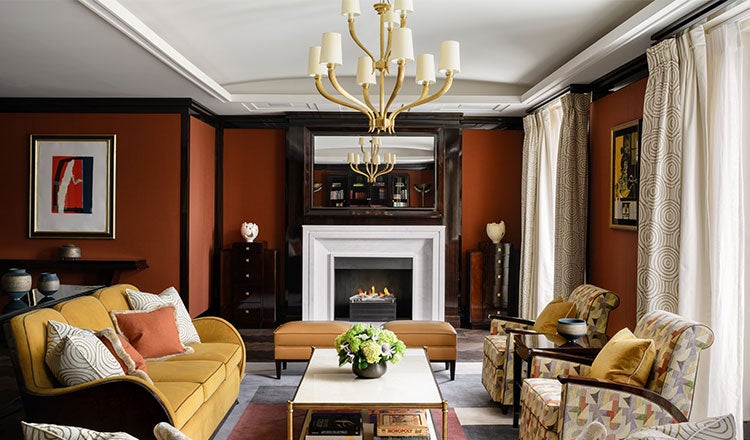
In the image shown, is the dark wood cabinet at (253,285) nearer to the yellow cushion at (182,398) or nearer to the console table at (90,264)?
the console table at (90,264)

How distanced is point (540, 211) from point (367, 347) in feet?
11.5

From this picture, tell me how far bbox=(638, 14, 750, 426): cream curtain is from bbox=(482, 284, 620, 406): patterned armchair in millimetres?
304

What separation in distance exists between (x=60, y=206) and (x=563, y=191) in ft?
17.3

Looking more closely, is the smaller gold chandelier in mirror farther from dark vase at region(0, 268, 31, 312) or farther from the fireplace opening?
dark vase at region(0, 268, 31, 312)

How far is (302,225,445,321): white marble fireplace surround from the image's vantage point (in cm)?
708

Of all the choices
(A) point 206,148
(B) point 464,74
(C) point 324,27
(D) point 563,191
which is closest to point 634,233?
(D) point 563,191

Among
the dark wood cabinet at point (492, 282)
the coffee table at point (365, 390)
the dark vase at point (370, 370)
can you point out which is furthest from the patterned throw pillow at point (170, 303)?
the dark wood cabinet at point (492, 282)

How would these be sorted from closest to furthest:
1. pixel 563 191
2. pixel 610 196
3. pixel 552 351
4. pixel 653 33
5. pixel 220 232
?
pixel 552 351
pixel 653 33
pixel 610 196
pixel 563 191
pixel 220 232

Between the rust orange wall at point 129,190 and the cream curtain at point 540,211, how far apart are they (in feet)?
12.7

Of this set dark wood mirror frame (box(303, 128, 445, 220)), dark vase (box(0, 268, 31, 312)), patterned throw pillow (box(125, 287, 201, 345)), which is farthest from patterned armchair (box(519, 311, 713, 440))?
dark wood mirror frame (box(303, 128, 445, 220))

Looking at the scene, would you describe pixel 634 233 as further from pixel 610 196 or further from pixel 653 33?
pixel 653 33

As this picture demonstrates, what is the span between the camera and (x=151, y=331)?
3715 mm

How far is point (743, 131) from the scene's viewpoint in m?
3.74

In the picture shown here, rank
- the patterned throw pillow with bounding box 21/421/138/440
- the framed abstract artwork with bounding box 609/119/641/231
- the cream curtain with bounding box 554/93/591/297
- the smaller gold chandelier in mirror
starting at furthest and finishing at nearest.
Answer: the smaller gold chandelier in mirror → the cream curtain with bounding box 554/93/591/297 → the framed abstract artwork with bounding box 609/119/641/231 → the patterned throw pillow with bounding box 21/421/138/440
